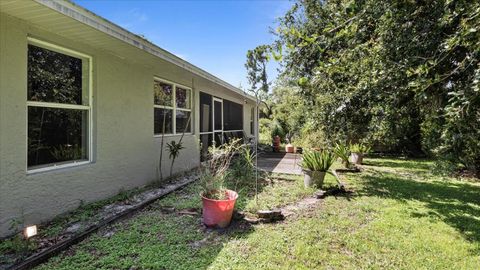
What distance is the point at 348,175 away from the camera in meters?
8.17

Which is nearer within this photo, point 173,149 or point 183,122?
point 173,149

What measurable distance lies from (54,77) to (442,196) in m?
7.85

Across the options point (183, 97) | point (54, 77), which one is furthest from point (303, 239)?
point (183, 97)

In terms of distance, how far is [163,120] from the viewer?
23.2 feet

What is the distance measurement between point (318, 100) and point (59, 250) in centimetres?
554

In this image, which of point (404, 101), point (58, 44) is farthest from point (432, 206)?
point (58, 44)

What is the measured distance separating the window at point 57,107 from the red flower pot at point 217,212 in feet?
7.75

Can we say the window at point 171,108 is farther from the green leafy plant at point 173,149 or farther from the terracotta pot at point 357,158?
the terracotta pot at point 357,158

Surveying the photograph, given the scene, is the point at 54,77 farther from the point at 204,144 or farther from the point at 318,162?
the point at 204,144

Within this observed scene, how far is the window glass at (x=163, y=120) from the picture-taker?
22.3 feet

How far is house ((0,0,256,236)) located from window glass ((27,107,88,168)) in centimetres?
1

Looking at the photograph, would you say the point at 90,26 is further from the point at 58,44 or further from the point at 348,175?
the point at 348,175

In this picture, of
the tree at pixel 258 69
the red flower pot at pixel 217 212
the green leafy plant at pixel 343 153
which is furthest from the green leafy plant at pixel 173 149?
the green leafy plant at pixel 343 153

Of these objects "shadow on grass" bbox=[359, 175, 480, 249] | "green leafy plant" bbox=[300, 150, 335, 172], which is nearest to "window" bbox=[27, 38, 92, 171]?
"green leafy plant" bbox=[300, 150, 335, 172]
